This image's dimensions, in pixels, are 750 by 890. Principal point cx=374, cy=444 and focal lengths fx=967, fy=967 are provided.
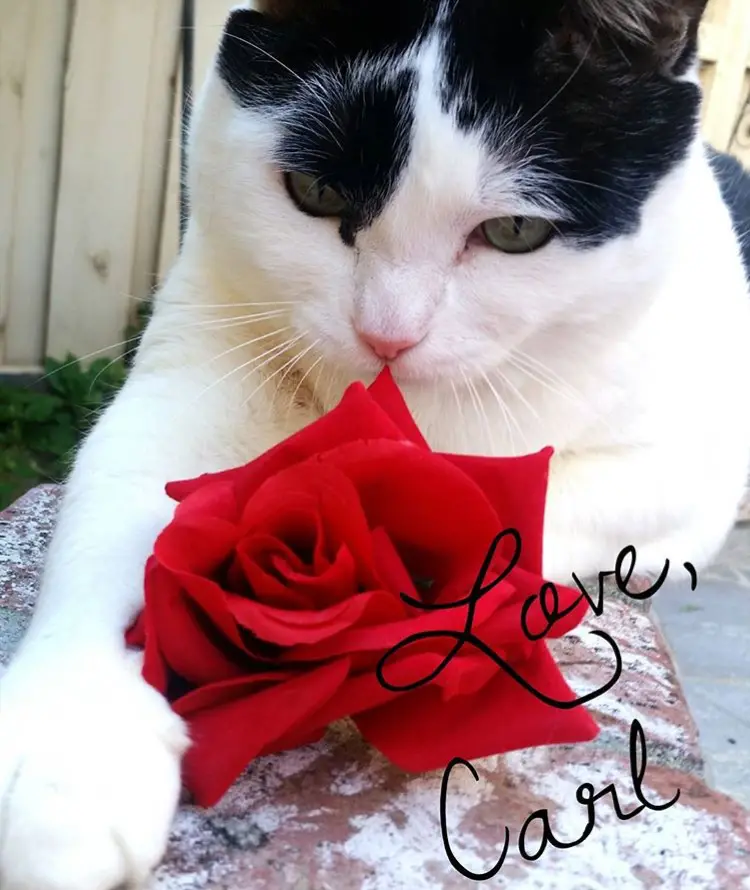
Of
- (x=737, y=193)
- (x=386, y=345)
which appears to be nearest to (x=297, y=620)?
(x=386, y=345)

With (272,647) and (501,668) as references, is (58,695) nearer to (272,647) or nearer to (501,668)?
(272,647)

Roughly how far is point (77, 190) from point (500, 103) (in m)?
1.62

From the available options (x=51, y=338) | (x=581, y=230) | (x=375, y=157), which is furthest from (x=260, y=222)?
(x=51, y=338)

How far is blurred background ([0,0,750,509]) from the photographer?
198cm

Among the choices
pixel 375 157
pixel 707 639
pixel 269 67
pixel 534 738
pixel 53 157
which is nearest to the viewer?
pixel 534 738

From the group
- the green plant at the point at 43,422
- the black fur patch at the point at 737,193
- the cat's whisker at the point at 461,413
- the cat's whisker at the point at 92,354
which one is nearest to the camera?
the cat's whisker at the point at 461,413

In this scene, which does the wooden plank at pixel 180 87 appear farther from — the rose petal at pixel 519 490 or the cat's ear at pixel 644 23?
the rose petal at pixel 519 490

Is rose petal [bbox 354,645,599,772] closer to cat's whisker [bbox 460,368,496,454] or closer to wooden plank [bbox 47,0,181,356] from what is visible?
cat's whisker [bbox 460,368,496,454]

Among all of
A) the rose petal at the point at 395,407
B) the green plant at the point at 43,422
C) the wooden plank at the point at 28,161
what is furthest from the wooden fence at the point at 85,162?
the rose petal at the point at 395,407

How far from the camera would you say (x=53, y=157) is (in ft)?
6.82

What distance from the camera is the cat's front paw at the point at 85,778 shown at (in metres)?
0.43

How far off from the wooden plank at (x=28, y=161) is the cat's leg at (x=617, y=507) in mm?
1607

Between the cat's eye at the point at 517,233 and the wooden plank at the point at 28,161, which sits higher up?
the cat's eye at the point at 517,233

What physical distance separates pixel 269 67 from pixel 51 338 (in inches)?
61.8
